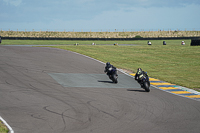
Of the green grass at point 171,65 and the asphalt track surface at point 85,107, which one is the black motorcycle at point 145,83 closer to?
the asphalt track surface at point 85,107

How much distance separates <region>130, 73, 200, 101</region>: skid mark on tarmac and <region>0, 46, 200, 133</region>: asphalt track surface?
192cm

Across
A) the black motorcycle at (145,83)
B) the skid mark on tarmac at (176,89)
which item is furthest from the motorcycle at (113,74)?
the skid mark on tarmac at (176,89)

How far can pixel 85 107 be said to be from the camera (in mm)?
12344

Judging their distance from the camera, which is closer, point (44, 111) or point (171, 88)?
point (44, 111)

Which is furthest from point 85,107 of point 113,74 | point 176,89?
point 176,89

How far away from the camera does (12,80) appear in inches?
695

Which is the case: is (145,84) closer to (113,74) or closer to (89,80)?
(113,74)

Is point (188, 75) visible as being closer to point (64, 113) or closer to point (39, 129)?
point (64, 113)

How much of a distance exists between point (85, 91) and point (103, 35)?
11610 cm

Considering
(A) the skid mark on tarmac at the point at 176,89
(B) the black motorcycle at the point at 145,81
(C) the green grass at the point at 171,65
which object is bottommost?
(A) the skid mark on tarmac at the point at 176,89

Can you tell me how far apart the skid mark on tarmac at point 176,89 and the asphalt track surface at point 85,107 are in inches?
75.8

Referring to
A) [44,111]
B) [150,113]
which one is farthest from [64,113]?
[150,113]

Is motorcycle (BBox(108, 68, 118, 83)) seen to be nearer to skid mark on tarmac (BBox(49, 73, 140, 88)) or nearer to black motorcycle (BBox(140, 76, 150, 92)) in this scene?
skid mark on tarmac (BBox(49, 73, 140, 88))

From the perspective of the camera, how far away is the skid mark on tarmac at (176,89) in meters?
17.6
